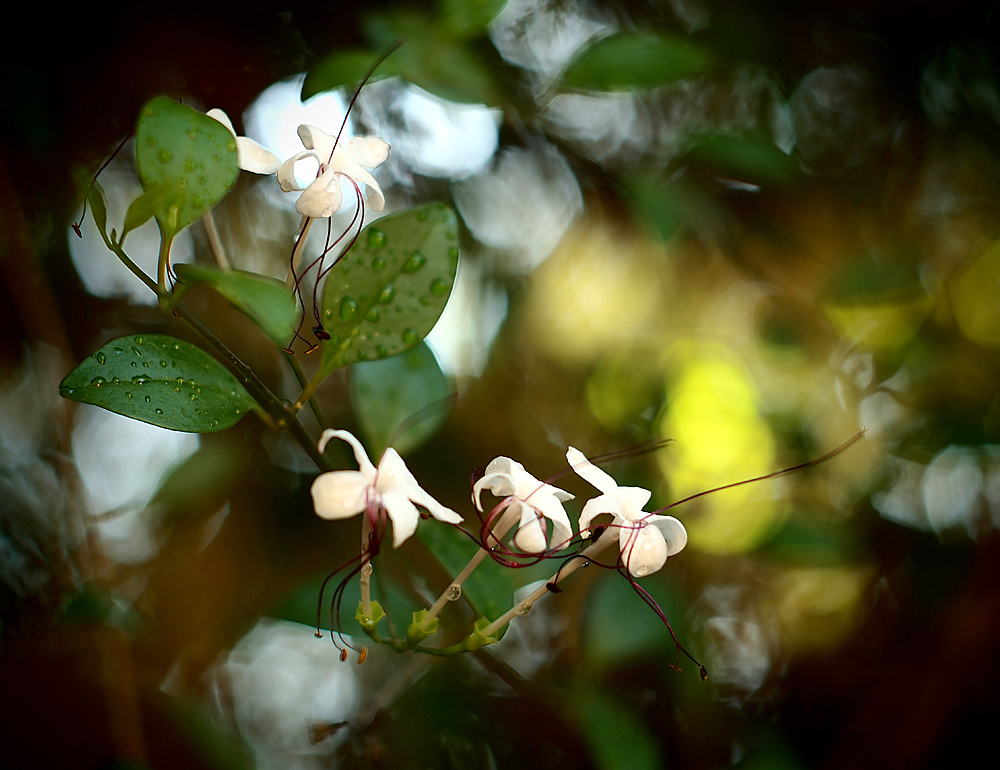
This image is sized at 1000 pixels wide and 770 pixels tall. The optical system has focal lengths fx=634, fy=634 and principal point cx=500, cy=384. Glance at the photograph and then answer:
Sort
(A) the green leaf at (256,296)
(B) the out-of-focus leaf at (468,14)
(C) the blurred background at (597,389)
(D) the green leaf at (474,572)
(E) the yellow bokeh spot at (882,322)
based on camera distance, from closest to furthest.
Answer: (A) the green leaf at (256,296) → (D) the green leaf at (474,572) → (B) the out-of-focus leaf at (468,14) → (C) the blurred background at (597,389) → (E) the yellow bokeh spot at (882,322)

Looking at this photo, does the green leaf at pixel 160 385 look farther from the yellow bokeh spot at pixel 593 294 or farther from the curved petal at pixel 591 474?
the yellow bokeh spot at pixel 593 294

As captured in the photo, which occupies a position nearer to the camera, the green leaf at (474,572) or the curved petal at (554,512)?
the curved petal at (554,512)

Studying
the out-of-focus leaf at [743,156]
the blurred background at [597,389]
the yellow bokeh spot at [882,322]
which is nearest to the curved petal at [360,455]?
the blurred background at [597,389]

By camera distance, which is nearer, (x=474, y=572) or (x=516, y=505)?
(x=516, y=505)

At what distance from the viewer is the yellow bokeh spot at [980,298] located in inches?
33.6

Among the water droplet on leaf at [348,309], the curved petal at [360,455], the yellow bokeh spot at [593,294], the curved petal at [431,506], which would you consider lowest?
the yellow bokeh spot at [593,294]

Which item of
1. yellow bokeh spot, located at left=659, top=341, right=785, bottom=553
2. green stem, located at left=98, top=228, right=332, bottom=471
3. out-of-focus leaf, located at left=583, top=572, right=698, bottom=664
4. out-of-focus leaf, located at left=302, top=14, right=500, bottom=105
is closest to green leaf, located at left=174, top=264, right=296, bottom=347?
green stem, located at left=98, top=228, right=332, bottom=471

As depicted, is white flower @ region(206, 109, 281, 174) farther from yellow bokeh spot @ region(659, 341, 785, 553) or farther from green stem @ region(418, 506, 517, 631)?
yellow bokeh spot @ region(659, 341, 785, 553)

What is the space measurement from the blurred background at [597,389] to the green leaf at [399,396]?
0.68 feet

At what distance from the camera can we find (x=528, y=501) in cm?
31

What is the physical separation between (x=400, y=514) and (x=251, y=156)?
0.67 feet

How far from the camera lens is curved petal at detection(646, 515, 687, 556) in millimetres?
323

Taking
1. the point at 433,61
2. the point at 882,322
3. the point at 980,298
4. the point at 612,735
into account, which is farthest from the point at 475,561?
the point at 980,298

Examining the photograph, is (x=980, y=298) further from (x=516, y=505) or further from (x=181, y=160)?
(x=181, y=160)
